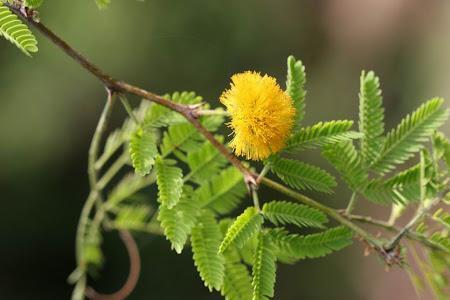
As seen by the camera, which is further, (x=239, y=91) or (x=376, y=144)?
(x=376, y=144)

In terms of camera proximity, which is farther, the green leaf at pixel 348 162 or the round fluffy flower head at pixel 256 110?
the green leaf at pixel 348 162

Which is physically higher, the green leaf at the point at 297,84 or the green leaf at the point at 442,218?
the green leaf at the point at 297,84

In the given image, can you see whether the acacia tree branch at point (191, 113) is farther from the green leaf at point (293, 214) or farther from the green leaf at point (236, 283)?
the green leaf at point (236, 283)

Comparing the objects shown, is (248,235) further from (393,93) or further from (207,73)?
(393,93)

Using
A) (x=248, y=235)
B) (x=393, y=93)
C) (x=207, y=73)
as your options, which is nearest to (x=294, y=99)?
(x=248, y=235)

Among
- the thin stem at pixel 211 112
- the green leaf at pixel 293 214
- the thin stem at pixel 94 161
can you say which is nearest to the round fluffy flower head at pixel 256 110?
the thin stem at pixel 211 112

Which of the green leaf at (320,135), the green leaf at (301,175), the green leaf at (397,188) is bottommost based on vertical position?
the green leaf at (397,188)
